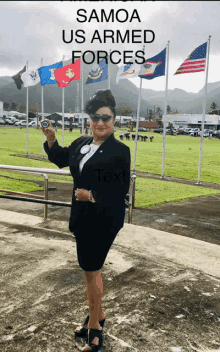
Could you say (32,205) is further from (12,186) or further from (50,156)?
(50,156)

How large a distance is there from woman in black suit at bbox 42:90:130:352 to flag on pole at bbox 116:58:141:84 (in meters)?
11.8

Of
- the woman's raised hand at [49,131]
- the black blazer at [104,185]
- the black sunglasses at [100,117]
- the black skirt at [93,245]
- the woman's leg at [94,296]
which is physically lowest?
A: the woman's leg at [94,296]

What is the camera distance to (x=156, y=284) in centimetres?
341

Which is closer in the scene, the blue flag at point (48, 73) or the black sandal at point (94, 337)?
the black sandal at point (94, 337)

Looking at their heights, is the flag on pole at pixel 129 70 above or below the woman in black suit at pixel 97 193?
above

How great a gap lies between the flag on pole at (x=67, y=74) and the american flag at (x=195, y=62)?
18.8 feet

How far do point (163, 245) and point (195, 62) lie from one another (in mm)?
9361

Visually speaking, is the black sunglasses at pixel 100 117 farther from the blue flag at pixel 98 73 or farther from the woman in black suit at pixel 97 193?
the blue flag at pixel 98 73

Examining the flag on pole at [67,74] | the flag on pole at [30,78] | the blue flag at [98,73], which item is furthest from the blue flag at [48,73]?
the flag on pole at [30,78]

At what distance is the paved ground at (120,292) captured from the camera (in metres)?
2.54

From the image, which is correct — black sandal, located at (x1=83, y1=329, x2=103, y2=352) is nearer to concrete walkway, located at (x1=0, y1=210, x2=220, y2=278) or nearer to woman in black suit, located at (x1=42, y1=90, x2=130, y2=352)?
woman in black suit, located at (x1=42, y1=90, x2=130, y2=352)

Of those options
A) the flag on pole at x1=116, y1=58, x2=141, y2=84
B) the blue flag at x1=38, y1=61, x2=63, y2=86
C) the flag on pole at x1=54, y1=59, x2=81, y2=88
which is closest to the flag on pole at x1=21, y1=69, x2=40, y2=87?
the blue flag at x1=38, y1=61, x2=63, y2=86

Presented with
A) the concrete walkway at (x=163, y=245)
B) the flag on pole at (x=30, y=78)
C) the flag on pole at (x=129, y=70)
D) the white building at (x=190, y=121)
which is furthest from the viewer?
the white building at (x=190, y=121)

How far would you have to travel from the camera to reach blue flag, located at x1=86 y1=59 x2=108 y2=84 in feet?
51.6
